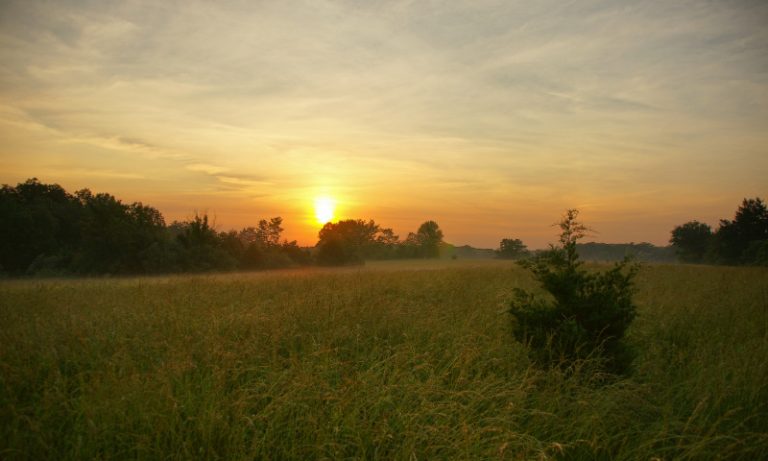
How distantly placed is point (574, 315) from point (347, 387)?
3.21m

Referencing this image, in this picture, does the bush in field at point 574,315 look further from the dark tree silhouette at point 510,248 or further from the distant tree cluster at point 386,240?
the dark tree silhouette at point 510,248

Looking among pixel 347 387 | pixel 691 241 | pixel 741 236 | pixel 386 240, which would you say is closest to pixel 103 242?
pixel 347 387

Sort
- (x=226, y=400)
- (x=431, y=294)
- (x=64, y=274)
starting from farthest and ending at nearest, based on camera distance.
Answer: (x=64, y=274)
(x=431, y=294)
(x=226, y=400)

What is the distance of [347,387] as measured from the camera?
3838 millimetres

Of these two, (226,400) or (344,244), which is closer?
(226,400)

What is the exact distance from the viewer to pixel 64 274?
22172mm

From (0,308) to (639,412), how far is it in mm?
10934

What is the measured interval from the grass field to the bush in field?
293 mm

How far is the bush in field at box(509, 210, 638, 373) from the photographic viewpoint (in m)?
5.16

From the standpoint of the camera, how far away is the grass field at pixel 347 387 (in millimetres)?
3387

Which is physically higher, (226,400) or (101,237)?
(101,237)

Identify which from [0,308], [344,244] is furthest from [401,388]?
[344,244]

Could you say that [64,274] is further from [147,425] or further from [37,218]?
[147,425]

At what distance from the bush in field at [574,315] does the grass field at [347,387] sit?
0.96ft
